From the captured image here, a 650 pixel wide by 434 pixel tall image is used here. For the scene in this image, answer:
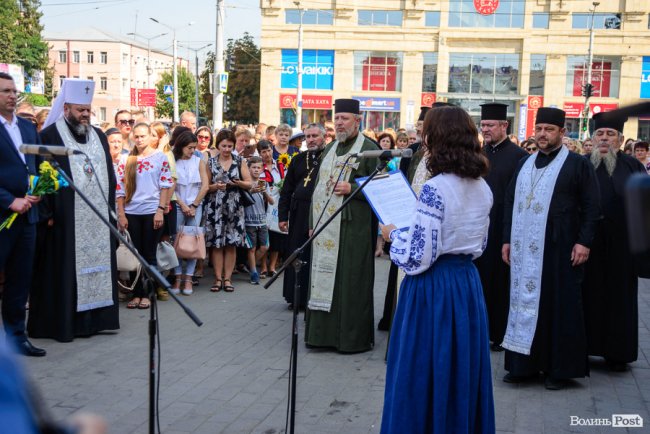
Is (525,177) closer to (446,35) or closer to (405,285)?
(405,285)

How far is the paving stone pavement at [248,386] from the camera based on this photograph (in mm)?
5246

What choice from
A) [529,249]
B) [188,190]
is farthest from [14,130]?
[529,249]

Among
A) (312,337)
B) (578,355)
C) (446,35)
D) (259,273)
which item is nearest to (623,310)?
(578,355)

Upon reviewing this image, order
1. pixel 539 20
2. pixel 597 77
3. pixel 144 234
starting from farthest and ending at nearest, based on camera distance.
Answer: pixel 597 77 → pixel 539 20 → pixel 144 234

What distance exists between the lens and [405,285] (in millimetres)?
4281

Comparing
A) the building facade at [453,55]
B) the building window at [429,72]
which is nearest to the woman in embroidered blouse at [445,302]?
the building facade at [453,55]

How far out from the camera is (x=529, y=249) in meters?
6.05

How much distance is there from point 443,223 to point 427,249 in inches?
6.6

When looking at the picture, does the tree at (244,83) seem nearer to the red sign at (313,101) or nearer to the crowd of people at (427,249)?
the red sign at (313,101)

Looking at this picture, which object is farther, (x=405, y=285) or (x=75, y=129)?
(x=75, y=129)

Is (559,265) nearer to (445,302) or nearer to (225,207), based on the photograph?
(445,302)

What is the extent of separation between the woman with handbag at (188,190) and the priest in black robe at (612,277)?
496 cm

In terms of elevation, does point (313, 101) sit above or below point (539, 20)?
below

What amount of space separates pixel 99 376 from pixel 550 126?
13.7ft
